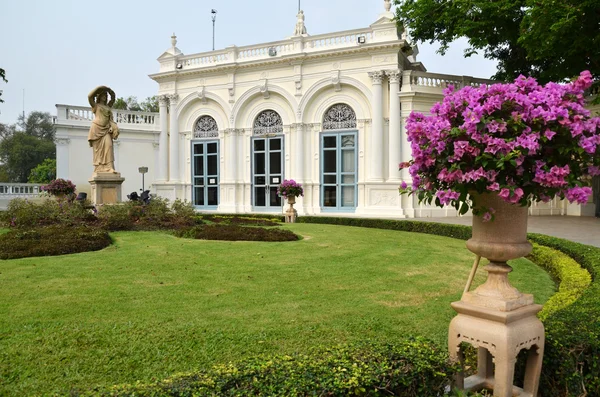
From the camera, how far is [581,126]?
255 centimetres

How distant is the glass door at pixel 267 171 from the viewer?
66.3 feet

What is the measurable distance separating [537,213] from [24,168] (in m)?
46.4

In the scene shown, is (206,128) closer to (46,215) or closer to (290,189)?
(290,189)

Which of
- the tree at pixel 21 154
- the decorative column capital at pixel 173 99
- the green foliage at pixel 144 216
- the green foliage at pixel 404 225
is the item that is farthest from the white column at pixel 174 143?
the tree at pixel 21 154

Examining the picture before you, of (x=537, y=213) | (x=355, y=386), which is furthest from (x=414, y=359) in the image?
(x=537, y=213)

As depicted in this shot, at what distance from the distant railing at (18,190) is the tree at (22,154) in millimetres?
26262

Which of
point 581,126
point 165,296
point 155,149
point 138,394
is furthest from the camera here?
point 155,149

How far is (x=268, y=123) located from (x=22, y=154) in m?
35.4

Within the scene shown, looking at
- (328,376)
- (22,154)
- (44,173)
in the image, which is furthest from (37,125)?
(328,376)

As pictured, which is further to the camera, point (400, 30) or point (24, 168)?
point (24, 168)

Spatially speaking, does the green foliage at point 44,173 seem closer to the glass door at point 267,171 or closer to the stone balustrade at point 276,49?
the stone balustrade at point 276,49

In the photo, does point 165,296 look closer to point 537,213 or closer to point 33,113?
point 537,213

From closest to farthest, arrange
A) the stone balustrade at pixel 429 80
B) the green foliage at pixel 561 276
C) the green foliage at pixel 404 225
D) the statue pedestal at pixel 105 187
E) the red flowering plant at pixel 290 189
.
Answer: the green foliage at pixel 561 276 < the green foliage at pixel 404 225 < the statue pedestal at pixel 105 187 < the red flowering plant at pixel 290 189 < the stone balustrade at pixel 429 80

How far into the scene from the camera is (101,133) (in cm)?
1491
